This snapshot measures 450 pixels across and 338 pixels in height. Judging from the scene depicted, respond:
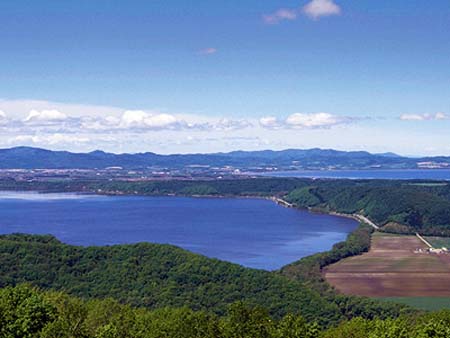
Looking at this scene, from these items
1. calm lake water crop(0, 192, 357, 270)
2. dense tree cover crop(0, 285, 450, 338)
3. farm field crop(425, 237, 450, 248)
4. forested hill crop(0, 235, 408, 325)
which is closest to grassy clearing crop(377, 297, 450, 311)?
forested hill crop(0, 235, 408, 325)

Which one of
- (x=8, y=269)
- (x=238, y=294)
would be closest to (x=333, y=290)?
(x=238, y=294)

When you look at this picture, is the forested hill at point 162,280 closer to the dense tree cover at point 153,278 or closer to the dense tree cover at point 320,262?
the dense tree cover at point 153,278

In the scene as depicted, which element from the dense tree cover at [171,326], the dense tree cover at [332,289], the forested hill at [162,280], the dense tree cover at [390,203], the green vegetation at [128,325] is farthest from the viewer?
the dense tree cover at [390,203]

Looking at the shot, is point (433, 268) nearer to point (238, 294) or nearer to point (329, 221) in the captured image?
point (238, 294)

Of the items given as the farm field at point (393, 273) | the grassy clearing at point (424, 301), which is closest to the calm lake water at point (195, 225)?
the farm field at point (393, 273)

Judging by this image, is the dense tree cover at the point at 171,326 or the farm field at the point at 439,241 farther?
the farm field at the point at 439,241

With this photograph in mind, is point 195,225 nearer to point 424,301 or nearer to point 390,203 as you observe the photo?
point 390,203

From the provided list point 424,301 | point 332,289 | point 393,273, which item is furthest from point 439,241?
point 332,289
